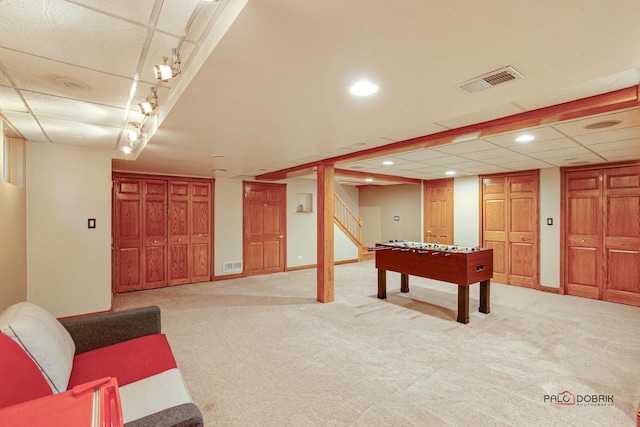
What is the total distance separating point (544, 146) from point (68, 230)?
6321mm

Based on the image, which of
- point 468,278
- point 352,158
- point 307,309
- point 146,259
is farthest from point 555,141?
point 146,259

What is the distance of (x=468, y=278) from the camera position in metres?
3.84

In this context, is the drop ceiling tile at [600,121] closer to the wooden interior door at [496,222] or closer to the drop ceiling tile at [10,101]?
the wooden interior door at [496,222]

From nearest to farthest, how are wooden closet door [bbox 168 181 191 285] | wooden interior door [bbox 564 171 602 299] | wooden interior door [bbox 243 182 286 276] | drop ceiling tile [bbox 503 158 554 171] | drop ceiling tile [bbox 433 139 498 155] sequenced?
drop ceiling tile [bbox 433 139 498 155]
drop ceiling tile [bbox 503 158 554 171]
wooden interior door [bbox 564 171 602 299]
wooden closet door [bbox 168 181 191 285]
wooden interior door [bbox 243 182 286 276]

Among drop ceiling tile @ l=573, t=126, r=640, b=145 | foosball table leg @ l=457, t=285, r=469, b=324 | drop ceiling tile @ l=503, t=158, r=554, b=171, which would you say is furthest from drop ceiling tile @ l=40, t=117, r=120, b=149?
drop ceiling tile @ l=503, t=158, r=554, b=171

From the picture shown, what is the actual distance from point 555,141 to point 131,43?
169 inches

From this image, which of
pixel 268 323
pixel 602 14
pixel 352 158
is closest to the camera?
pixel 602 14

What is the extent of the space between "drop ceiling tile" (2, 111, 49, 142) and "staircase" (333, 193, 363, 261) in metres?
6.38

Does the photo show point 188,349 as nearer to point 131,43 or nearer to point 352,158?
point 131,43

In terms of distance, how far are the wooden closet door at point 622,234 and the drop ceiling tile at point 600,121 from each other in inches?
101

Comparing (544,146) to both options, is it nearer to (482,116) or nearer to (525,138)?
(525,138)

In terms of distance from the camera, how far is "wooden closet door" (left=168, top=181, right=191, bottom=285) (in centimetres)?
598

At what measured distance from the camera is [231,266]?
260 inches

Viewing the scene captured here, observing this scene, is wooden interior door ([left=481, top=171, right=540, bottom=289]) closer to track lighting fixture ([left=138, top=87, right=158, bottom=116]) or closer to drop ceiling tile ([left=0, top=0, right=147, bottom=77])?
track lighting fixture ([left=138, top=87, right=158, bottom=116])
